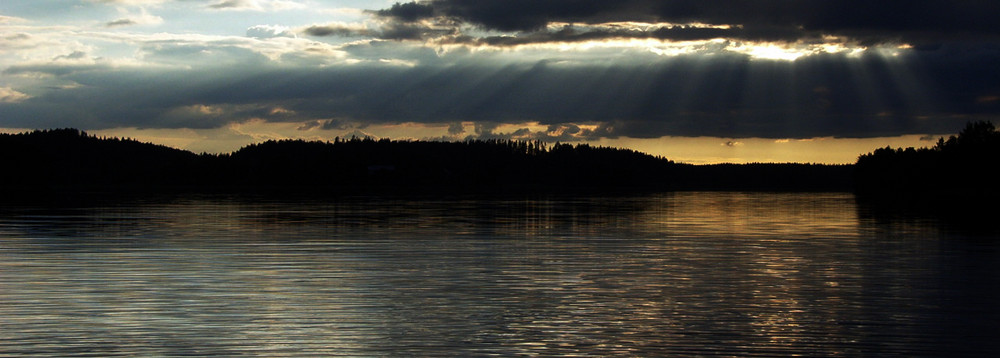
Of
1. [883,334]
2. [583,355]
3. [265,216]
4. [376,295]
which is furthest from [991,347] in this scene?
[265,216]

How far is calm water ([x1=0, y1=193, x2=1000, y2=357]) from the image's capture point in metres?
17.6

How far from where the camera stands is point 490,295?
935 inches

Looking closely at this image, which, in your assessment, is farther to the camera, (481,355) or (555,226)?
(555,226)

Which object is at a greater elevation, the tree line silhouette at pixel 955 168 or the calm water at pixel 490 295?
the tree line silhouette at pixel 955 168

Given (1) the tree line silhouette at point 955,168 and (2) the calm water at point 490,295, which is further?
(1) the tree line silhouette at point 955,168

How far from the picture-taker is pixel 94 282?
2584cm

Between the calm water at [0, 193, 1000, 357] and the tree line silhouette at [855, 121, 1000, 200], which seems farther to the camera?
the tree line silhouette at [855, 121, 1000, 200]

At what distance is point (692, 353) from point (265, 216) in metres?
50.6

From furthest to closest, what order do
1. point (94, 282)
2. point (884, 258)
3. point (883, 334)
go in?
point (884, 258) → point (94, 282) → point (883, 334)

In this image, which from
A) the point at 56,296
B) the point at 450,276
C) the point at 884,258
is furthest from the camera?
the point at 884,258

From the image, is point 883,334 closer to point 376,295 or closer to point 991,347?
point 991,347

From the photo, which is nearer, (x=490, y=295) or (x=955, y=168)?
(x=490, y=295)

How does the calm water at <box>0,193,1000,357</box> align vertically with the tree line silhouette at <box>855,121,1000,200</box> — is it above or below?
below

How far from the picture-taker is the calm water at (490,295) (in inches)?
691
